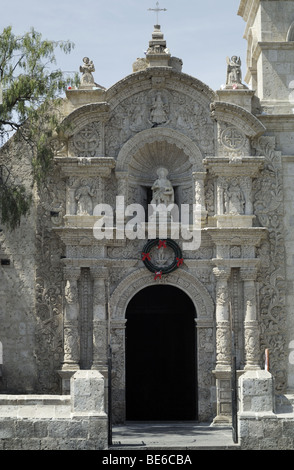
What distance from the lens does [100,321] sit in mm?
22266

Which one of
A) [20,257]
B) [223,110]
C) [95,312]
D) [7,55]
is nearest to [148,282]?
[95,312]

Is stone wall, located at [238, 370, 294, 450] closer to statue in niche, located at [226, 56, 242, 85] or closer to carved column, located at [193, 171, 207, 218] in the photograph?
carved column, located at [193, 171, 207, 218]

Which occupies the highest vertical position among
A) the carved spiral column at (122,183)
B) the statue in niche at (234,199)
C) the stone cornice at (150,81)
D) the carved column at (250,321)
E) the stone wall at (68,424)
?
the stone cornice at (150,81)

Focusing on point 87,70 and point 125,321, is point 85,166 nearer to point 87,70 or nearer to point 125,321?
point 87,70

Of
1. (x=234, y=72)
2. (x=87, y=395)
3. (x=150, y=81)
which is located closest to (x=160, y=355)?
(x=87, y=395)

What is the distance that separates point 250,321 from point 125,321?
10.4 feet

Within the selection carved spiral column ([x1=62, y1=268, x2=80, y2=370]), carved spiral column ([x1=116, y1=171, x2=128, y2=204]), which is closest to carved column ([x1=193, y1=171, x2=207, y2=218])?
carved spiral column ([x1=116, y1=171, x2=128, y2=204])

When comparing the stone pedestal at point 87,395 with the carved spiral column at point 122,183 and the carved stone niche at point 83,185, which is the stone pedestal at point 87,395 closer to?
the carved stone niche at point 83,185

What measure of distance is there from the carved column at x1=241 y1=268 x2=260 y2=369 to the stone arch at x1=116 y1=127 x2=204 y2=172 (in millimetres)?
3078

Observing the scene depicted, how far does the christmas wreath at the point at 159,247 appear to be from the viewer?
22609 millimetres

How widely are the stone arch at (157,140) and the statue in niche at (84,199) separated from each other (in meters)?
0.97

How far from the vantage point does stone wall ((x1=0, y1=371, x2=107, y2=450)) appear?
16.9m

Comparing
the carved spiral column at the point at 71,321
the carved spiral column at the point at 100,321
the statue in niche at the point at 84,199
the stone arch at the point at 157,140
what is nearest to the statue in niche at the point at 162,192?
the stone arch at the point at 157,140

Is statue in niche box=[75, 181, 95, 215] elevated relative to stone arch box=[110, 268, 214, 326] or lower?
elevated
